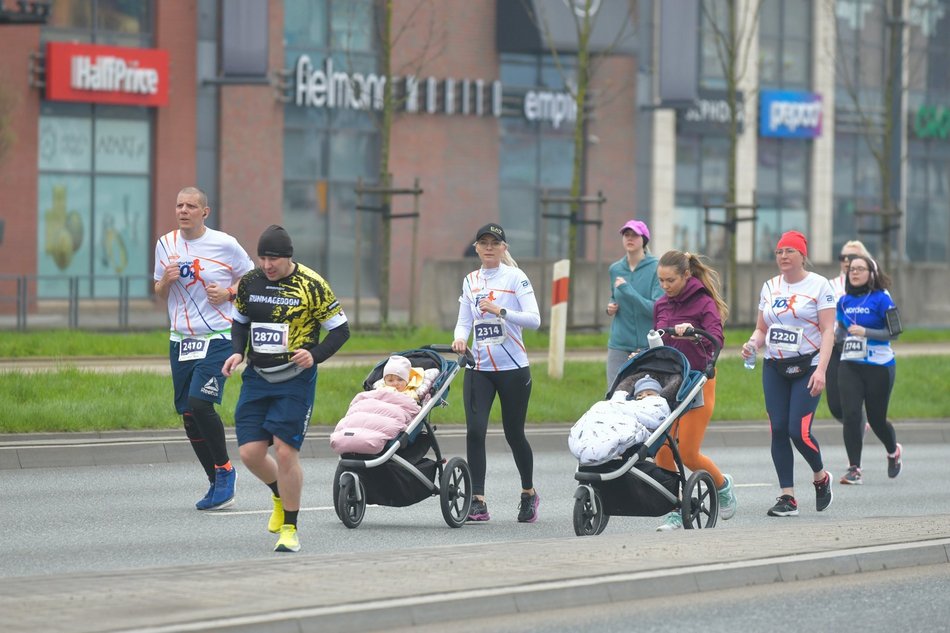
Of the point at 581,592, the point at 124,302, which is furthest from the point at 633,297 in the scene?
the point at 124,302

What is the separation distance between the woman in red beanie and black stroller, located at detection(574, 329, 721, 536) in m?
1.10

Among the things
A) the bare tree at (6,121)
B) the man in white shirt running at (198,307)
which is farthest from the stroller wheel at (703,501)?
the bare tree at (6,121)

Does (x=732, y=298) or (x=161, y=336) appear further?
(x=732, y=298)

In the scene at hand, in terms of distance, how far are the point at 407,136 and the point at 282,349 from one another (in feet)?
92.9

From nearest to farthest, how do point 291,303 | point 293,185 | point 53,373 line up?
point 291,303 → point 53,373 → point 293,185

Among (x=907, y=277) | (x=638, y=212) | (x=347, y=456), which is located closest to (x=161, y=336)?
(x=347, y=456)

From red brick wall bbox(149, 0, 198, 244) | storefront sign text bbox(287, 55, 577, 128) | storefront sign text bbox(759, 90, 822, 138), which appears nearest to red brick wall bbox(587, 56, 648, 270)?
storefront sign text bbox(287, 55, 577, 128)

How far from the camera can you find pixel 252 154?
35250 mm

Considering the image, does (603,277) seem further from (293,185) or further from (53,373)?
(53,373)

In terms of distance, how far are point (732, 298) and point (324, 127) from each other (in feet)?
38.7

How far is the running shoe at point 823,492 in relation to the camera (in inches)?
465

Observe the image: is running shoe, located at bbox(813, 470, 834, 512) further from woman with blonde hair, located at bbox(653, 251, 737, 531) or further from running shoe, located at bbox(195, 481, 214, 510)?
running shoe, located at bbox(195, 481, 214, 510)

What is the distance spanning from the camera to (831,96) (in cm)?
4553

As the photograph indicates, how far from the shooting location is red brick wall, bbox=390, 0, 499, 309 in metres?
37.0
